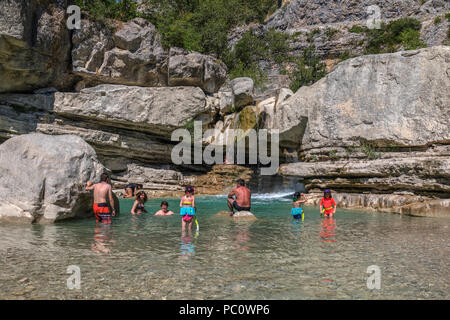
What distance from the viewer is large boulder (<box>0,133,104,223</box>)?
341 inches

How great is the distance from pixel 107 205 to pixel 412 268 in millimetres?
7155

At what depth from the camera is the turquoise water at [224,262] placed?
371 cm

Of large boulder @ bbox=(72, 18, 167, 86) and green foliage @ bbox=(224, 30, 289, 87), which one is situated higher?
green foliage @ bbox=(224, 30, 289, 87)

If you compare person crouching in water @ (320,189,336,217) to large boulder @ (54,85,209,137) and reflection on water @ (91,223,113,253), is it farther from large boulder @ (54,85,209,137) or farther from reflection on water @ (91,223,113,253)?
large boulder @ (54,85,209,137)

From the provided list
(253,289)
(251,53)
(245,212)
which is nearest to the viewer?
(253,289)

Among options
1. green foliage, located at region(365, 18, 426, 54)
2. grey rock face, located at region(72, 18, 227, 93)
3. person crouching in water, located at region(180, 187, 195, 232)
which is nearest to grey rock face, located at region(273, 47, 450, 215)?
person crouching in water, located at region(180, 187, 195, 232)

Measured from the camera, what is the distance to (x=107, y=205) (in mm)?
8922

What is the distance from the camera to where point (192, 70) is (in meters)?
20.8

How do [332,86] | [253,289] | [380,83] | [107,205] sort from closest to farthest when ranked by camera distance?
[253,289]
[107,205]
[380,83]
[332,86]

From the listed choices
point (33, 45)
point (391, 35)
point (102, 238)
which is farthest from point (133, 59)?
point (391, 35)

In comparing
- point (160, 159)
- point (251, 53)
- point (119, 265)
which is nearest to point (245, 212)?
point (119, 265)

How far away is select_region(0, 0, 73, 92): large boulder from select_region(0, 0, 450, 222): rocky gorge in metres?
0.06

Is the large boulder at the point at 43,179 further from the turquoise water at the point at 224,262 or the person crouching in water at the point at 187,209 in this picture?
the person crouching in water at the point at 187,209

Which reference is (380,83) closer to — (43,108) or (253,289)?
(253,289)
